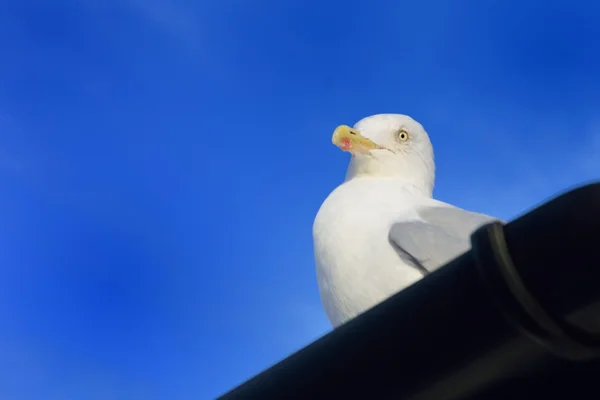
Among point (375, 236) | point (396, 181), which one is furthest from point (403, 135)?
point (375, 236)

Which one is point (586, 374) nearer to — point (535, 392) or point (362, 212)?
point (535, 392)

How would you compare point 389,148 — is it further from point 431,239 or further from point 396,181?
point 431,239

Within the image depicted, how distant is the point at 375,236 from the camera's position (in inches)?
106

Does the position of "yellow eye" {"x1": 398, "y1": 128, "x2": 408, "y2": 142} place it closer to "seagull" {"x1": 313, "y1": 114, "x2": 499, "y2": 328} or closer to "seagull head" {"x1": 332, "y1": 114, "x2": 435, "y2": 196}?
"seagull head" {"x1": 332, "y1": 114, "x2": 435, "y2": 196}

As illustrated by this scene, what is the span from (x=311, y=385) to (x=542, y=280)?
1.27ft

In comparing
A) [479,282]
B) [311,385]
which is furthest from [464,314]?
[311,385]

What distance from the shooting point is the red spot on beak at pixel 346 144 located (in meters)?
3.33

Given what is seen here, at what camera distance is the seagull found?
2576 millimetres

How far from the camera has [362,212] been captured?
2826mm

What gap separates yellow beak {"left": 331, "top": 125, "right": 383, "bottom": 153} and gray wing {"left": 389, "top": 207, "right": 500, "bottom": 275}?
0.67 meters

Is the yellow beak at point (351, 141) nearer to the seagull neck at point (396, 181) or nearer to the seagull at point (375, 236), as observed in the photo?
the seagull at point (375, 236)

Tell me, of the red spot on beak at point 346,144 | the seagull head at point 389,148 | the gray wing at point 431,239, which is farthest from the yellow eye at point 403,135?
the gray wing at point 431,239

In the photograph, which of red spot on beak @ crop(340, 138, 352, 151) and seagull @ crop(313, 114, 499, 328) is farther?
red spot on beak @ crop(340, 138, 352, 151)

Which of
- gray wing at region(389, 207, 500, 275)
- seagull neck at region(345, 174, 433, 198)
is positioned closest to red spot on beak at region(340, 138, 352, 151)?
seagull neck at region(345, 174, 433, 198)
